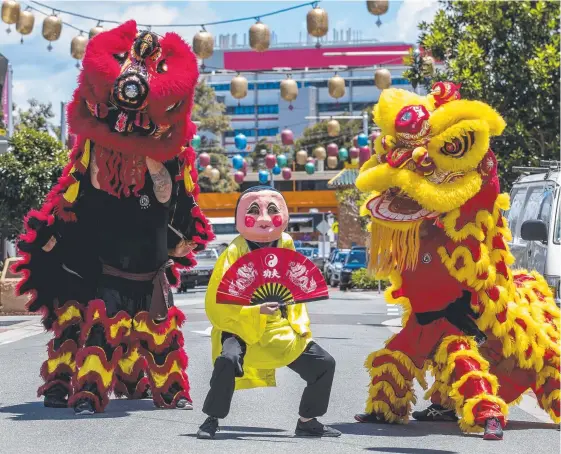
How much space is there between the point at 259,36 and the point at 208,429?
43.1 feet

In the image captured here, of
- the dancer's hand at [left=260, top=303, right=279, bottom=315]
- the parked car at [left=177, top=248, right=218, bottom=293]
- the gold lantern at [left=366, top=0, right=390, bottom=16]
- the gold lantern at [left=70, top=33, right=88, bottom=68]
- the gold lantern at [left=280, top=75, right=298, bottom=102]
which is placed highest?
the gold lantern at [left=366, top=0, right=390, bottom=16]

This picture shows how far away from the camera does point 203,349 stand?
15.0m

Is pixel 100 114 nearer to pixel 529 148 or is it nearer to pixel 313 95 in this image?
pixel 529 148

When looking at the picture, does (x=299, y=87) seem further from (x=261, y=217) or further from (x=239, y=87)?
(x=261, y=217)

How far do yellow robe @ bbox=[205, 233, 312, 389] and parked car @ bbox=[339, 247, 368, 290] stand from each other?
1224 inches

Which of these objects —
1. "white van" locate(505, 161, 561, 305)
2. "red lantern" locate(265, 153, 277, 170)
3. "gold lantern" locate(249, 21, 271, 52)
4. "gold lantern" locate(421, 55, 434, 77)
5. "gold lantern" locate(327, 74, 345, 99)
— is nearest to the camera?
"white van" locate(505, 161, 561, 305)

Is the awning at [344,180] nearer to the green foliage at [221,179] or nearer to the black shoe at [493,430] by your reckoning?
the green foliage at [221,179]

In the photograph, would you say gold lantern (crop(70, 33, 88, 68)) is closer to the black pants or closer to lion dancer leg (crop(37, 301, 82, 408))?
lion dancer leg (crop(37, 301, 82, 408))

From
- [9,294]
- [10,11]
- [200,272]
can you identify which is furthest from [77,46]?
[200,272]

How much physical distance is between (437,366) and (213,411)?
167 centimetres

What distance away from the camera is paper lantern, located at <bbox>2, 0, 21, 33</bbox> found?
1928 centimetres

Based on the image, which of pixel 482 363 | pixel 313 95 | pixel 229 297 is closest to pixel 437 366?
pixel 482 363

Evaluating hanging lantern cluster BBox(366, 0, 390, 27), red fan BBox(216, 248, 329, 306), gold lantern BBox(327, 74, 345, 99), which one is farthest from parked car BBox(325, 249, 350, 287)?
red fan BBox(216, 248, 329, 306)

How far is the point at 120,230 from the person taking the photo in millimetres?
9266
